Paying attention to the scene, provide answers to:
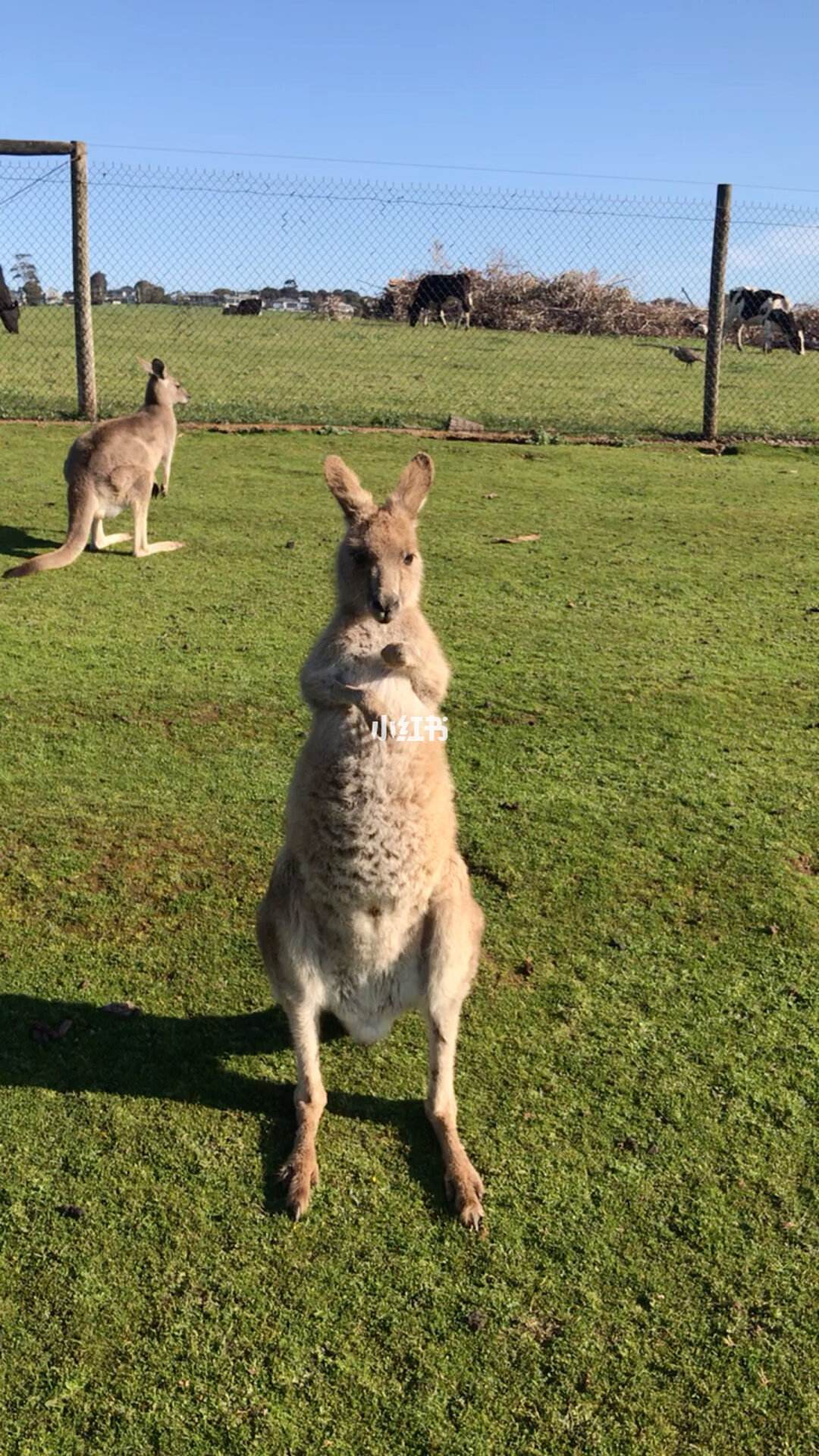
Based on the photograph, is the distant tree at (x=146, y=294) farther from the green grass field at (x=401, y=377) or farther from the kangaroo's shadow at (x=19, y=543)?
the kangaroo's shadow at (x=19, y=543)

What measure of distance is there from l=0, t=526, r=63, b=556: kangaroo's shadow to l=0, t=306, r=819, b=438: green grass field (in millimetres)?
3645

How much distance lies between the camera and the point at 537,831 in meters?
3.34

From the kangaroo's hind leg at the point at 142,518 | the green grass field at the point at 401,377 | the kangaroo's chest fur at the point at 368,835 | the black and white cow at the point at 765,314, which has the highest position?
the black and white cow at the point at 765,314

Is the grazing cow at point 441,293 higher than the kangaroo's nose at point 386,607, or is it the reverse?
the grazing cow at point 441,293

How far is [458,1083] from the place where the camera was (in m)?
2.37

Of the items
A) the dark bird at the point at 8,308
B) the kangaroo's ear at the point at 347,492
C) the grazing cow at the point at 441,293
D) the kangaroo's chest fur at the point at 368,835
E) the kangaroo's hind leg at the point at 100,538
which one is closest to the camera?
the kangaroo's chest fur at the point at 368,835

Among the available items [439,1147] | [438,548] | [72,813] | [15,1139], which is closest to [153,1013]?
[15,1139]

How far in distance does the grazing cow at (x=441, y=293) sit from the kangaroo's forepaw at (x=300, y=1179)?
2059cm

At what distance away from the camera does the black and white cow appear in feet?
64.2

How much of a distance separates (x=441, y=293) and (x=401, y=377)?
345 inches

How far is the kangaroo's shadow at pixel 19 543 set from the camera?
5961 mm

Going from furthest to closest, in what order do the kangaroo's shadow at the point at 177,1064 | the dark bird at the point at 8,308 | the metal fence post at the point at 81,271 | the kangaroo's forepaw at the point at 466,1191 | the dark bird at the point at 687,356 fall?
the dark bird at the point at 687,356
the metal fence post at the point at 81,271
the dark bird at the point at 8,308
the kangaroo's shadow at the point at 177,1064
the kangaroo's forepaw at the point at 466,1191

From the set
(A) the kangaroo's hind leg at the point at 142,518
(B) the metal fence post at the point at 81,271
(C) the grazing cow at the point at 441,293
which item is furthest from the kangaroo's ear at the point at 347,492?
(C) the grazing cow at the point at 441,293

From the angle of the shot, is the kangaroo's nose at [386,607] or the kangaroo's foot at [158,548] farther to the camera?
the kangaroo's foot at [158,548]
